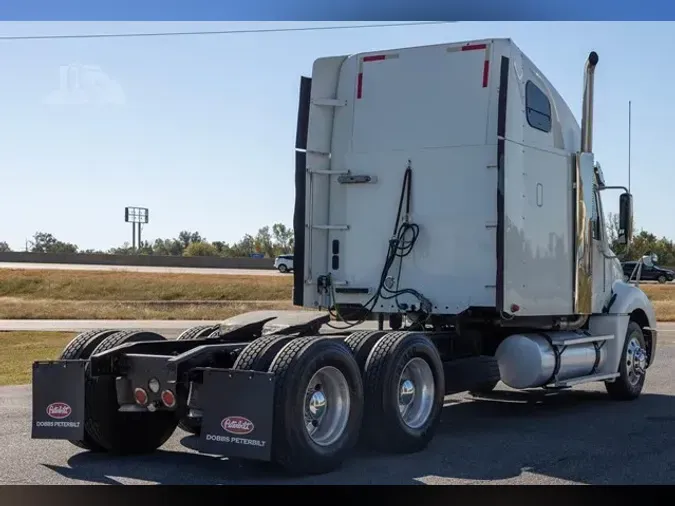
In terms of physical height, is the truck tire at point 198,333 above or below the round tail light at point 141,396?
above

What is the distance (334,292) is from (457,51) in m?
2.72

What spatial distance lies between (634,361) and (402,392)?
15.7 ft

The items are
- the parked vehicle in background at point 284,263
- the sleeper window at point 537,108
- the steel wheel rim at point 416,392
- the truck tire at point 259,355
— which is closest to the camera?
the truck tire at point 259,355

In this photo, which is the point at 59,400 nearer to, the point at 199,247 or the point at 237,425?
the point at 237,425

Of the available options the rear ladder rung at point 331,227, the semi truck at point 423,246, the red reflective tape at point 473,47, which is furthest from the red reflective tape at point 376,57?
the rear ladder rung at point 331,227

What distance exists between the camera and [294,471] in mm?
6938

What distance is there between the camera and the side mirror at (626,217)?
438 inches

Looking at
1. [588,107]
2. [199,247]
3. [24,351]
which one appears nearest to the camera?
[588,107]

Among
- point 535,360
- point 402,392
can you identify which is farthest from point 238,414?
point 535,360

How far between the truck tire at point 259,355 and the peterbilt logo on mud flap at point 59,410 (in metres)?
1.46

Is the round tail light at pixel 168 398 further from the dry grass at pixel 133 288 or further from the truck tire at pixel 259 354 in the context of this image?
the dry grass at pixel 133 288

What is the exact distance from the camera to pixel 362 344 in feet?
26.3

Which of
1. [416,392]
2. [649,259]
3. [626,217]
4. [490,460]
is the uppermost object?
[626,217]

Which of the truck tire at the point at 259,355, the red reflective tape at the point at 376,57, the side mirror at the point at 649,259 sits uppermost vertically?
the red reflective tape at the point at 376,57
